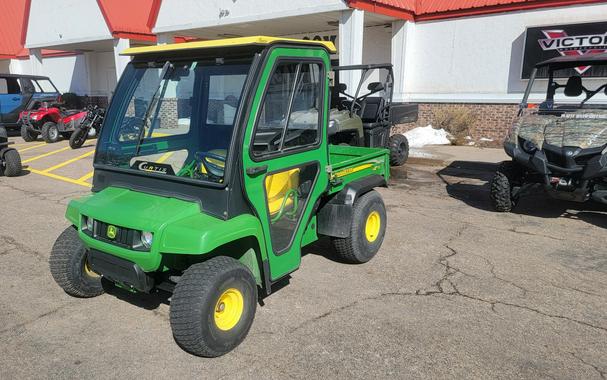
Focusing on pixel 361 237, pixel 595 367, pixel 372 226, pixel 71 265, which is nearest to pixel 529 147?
pixel 372 226

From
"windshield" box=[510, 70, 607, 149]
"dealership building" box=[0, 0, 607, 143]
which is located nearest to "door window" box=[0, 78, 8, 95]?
"dealership building" box=[0, 0, 607, 143]

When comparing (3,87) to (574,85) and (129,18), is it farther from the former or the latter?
(574,85)

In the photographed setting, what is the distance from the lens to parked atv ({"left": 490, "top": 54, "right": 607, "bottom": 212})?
5.56m

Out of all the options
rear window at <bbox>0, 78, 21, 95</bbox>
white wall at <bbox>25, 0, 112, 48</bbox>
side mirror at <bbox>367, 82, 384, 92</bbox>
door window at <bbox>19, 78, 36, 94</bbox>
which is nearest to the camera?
side mirror at <bbox>367, 82, 384, 92</bbox>

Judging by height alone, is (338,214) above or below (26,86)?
below

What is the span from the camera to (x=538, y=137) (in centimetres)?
607

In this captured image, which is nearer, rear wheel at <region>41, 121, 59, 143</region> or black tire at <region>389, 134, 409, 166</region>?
black tire at <region>389, 134, 409, 166</region>

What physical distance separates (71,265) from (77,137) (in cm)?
1003

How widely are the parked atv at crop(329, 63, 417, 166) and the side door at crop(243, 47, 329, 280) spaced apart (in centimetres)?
426

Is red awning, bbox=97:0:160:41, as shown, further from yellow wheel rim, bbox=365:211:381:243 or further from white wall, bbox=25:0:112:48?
yellow wheel rim, bbox=365:211:381:243

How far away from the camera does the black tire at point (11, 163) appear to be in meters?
8.80

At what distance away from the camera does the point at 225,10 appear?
44.4 feet

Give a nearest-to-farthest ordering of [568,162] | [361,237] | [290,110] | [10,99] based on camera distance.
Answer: [290,110], [361,237], [568,162], [10,99]

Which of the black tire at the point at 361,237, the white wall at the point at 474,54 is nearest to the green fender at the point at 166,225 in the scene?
the black tire at the point at 361,237
